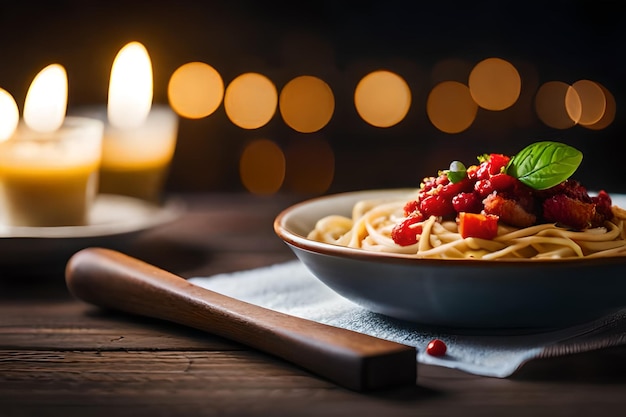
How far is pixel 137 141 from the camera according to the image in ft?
10.7

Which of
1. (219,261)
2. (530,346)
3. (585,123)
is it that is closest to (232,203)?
(219,261)

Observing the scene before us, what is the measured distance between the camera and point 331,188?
5.57 metres

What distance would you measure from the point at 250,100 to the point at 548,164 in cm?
403

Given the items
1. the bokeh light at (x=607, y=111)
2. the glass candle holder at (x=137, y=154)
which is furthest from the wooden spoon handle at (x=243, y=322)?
the bokeh light at (x=607, y=111)

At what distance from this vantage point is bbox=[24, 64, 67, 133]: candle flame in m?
2.60

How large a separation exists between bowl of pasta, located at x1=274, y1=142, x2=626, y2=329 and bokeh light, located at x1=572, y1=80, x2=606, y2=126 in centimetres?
400

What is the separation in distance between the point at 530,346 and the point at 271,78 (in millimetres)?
4146

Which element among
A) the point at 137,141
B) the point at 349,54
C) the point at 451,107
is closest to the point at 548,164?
the point at 137,141

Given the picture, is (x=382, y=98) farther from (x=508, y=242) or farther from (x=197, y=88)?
(x=508, y=242)

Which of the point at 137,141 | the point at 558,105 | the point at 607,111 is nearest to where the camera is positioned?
the point at 137,141

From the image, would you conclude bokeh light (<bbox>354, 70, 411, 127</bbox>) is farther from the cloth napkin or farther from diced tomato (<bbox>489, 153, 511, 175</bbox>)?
diced tomato (<bbox>489, 153, 511, 175</bbox>)

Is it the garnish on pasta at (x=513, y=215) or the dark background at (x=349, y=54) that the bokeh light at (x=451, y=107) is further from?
the garnish on pasta at (x=513, y=215)

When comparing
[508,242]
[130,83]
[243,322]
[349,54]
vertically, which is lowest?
[243,322]

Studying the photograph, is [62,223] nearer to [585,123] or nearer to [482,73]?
[482,73]
